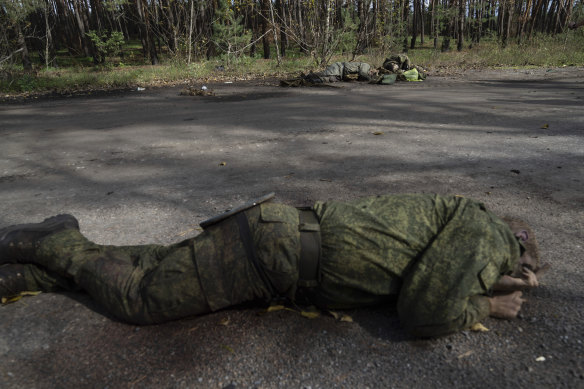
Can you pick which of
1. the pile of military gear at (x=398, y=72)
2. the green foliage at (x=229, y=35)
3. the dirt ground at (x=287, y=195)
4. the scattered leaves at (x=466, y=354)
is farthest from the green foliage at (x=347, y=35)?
the scattered leaves at (x=466, y=354)

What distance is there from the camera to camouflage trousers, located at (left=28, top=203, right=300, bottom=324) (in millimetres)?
1816

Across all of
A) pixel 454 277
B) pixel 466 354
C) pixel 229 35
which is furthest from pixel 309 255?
pixel 229 35

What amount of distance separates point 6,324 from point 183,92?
957 cm

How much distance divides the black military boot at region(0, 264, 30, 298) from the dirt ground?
81 mm

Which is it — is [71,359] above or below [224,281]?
below

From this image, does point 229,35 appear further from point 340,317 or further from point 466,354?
point 466,354

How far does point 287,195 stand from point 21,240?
6.67 feet

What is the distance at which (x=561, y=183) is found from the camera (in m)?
3.67

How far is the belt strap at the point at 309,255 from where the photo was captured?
1.82 metres

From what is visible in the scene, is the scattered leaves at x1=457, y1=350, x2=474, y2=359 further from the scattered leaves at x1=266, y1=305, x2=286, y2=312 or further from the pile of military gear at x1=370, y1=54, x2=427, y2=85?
the pile of military gear at x1=370, y1=54, x2=427, y2=85

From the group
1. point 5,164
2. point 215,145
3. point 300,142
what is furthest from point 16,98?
point 300,142

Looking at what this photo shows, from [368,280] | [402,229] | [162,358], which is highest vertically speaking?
[402,229]

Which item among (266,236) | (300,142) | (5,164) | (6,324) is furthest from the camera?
(300,142)

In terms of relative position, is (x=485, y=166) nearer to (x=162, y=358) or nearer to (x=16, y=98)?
(x=162, y=358)
